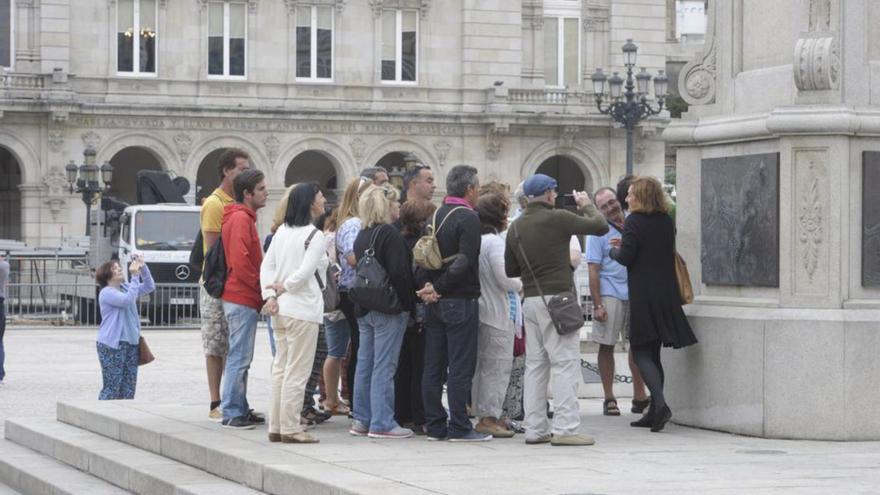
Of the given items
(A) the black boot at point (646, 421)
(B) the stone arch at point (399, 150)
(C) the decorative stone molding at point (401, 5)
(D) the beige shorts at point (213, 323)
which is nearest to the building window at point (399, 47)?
(C) the decorative stone molding at point (401, 5)

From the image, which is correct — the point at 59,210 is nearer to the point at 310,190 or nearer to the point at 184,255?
the point at 184,255

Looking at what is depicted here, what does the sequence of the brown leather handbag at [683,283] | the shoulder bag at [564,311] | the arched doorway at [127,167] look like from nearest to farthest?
the shoulder bag at [564,311] < the brown leather handbag at [683,283] < the arched doorway at [127,167]

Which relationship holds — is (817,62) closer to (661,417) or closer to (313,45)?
(661,417)

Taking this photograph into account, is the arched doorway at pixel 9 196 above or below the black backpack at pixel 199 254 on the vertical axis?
above

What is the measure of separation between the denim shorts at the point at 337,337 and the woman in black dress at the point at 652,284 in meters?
2.26

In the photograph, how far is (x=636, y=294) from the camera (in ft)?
42.1

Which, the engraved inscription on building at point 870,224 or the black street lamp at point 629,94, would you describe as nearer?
the engraved inscription on building at point 870,224

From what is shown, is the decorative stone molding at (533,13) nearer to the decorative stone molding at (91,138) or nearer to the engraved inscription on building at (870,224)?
the decorative stone molding at (91,138)

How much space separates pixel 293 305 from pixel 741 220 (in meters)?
3.25

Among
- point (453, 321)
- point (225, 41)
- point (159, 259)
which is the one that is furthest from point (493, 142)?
point (453, 321)

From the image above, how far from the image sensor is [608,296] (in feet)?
46.8

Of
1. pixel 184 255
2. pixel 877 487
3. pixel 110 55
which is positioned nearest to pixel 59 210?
pixel 110 55

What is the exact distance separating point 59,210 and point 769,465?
134 ft

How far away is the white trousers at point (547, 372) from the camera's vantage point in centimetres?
1180
